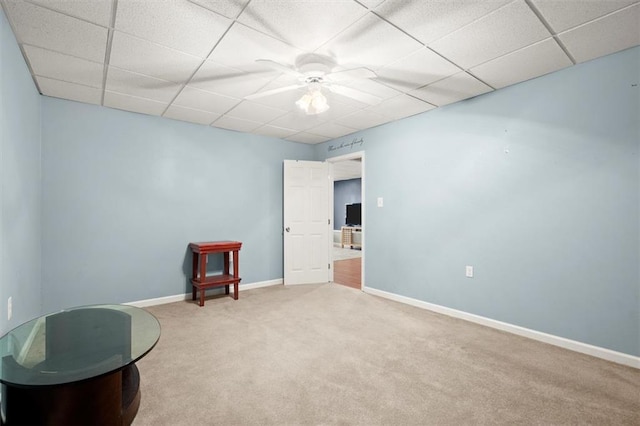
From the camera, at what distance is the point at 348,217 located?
1063cm

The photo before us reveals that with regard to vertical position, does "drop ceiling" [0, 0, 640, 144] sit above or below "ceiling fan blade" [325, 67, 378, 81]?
above

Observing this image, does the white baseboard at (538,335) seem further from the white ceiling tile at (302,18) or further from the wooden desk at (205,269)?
the white ceiling tile at (302,18)

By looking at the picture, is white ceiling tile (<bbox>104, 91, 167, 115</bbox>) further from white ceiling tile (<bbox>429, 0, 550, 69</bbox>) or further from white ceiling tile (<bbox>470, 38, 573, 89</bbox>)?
white ceiling tile (<bbox>470, 38, 573, 89</bbox>)

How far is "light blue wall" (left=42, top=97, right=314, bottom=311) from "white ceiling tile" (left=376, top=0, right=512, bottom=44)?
3.18 metres

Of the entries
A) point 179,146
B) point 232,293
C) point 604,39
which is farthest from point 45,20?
point 604,39

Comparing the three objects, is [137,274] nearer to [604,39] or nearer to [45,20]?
[45,20]

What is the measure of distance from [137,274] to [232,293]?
1267 mm

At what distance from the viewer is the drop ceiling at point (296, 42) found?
1.83 metres

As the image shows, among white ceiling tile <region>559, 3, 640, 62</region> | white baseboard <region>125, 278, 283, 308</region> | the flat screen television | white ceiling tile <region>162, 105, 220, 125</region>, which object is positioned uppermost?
white ceiling tile <region>162, 105, 220, 125</region>

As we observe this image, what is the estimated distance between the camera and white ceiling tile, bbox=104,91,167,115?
319 centimetres

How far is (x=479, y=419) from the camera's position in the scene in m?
1.70

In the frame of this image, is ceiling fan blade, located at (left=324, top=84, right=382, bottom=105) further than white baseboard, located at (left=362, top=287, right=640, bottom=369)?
Yes

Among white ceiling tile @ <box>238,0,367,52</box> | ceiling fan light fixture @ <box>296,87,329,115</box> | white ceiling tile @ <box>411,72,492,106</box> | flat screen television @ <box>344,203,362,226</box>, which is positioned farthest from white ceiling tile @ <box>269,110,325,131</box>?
flat screen television @ <box>344,203,362,226</box>

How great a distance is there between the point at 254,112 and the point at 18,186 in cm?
232
